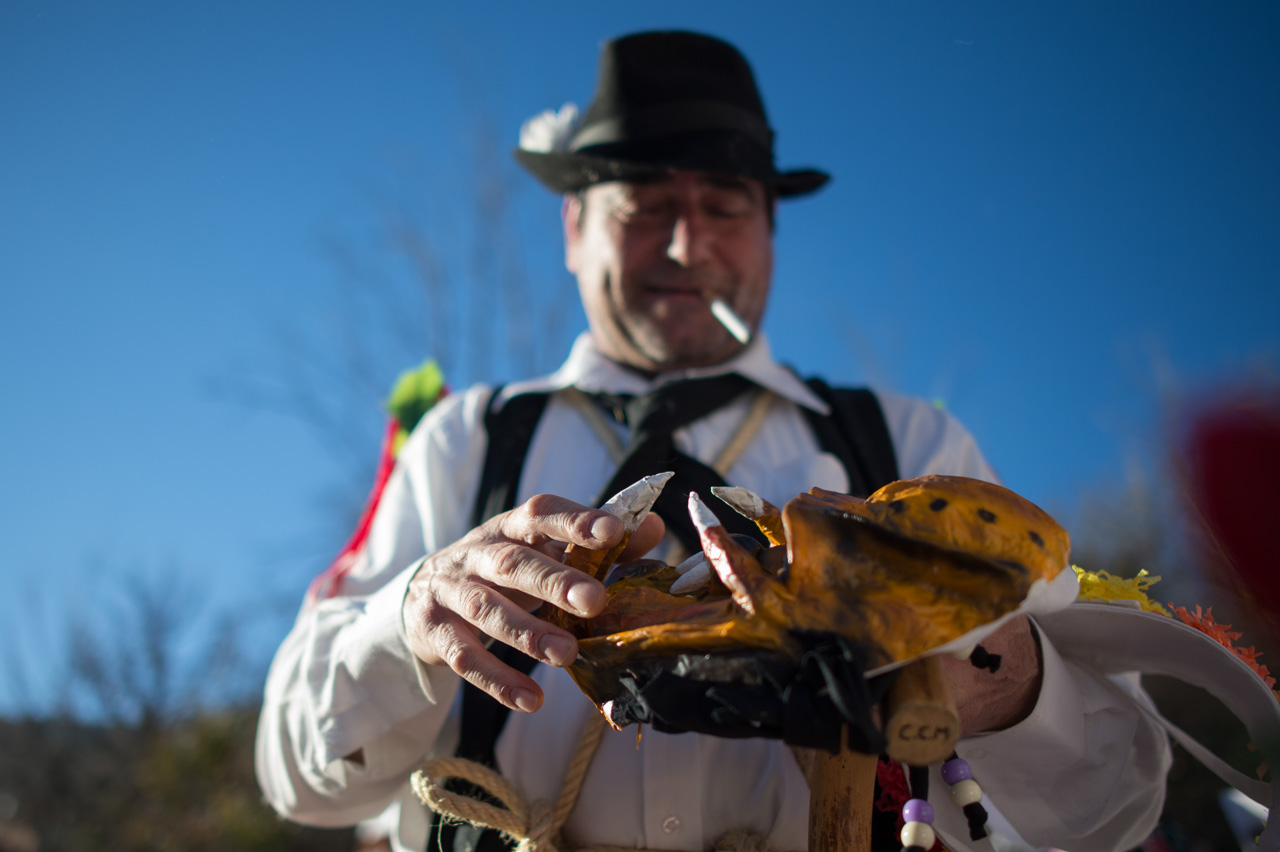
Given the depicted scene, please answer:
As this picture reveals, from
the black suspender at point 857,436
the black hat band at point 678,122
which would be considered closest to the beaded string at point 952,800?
the black suspender at point 857,436

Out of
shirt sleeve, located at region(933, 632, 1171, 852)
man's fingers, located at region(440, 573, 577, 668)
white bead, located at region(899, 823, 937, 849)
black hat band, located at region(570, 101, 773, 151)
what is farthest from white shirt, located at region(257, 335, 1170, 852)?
black hat band, located at region(570, 101, 773, 151)

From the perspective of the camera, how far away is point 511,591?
1035 mm

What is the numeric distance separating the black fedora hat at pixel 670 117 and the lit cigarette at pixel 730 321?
289mm

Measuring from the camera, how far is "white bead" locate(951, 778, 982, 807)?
1.01 meters

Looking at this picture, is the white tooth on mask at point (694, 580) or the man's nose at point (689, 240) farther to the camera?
the man's nose at point (689, 240)

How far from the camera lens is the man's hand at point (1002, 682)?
0.96 meters

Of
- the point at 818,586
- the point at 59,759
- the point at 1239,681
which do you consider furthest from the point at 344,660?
the point at 59,759

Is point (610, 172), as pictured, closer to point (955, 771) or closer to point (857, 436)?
point (857, 436)

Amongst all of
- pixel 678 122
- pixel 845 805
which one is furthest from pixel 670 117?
pixel 845 805

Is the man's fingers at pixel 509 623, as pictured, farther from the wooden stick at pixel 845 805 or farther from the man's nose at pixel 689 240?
the man's nose at pixel 689 240

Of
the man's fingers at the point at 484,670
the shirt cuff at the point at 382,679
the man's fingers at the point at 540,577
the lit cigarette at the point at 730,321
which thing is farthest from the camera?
the lit cigarette at the point at 730,321

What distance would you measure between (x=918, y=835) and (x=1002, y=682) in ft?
0.67

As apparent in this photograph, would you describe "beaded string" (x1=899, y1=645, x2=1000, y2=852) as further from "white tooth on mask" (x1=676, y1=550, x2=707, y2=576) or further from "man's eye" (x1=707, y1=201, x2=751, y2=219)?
"man's eye" (x1=707, y1=201, x2=751, y2=219)

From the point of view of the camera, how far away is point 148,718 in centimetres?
790
